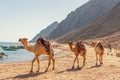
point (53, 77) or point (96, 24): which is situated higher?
point (96, 24)

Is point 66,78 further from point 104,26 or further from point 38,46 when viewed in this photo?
point 104,26

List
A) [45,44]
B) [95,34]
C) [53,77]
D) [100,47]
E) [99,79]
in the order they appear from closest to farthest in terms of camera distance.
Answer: [99,79], [53,77], [45,44], [100,47], [95,34]

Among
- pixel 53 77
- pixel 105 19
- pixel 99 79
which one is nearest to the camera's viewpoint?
pixel 99 79

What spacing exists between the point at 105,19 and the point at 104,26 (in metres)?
9.97

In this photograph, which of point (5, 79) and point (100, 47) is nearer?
point (5, 79)

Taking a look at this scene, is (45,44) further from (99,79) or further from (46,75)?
(99,79)

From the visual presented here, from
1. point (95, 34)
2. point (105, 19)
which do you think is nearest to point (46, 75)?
point (95, 34)

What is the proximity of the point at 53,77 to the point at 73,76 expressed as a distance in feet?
4.16

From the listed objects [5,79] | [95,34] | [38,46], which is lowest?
[5,79]

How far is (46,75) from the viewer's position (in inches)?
786

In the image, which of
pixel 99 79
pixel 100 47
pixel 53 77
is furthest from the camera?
pixel 100 47

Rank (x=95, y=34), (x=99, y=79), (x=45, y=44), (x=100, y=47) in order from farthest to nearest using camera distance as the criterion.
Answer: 1. (x=95, y=34)
2. (x=100, y=47)
3. (x=45, y=44)
4. (x=99, y=79)

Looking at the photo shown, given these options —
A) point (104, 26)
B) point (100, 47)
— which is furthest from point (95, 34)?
point (100, 47)

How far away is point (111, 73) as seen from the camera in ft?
65.8
